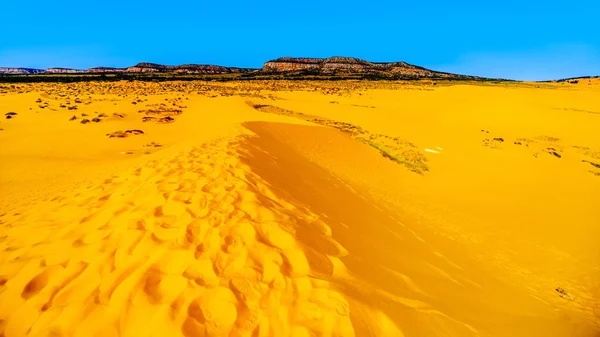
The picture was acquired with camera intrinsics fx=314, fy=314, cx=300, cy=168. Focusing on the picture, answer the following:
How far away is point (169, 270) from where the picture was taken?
2.82 meters

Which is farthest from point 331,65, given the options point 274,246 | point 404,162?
point 274,246

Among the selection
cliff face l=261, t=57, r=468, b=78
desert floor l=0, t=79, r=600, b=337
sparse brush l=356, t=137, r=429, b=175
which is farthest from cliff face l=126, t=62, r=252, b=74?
desert floor l=0, t=79, r=600, b=337

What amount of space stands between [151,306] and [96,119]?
1456 cm

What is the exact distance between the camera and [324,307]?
8.31 feet

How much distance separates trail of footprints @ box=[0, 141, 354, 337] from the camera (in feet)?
7.64

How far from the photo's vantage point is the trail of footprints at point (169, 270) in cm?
233

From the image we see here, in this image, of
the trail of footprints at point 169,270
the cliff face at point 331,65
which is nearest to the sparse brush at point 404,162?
the trail of footprints at point 169,270

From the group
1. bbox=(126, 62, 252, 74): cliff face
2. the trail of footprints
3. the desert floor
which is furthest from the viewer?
bbox=(126, 62, 252, 74): cliff face

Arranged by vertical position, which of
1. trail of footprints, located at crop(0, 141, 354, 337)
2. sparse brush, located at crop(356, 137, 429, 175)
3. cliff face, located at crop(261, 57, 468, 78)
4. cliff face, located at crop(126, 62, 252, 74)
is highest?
cliff face, located at crop(261, 57, 468, 78)

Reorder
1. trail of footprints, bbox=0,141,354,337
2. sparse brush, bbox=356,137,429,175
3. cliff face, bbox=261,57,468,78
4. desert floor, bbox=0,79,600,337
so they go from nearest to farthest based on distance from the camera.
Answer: trail of footprints, bbox=0,141,354,337 → desert floor, bbox=0,79,600,337 → sparse brush, bbox=356,137,429,175 → cliff face, bbox=261,57,468,78

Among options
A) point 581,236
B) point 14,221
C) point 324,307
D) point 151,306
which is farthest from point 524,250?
point 14,221

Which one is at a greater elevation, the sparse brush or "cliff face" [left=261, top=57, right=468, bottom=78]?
"cliff face" [left=261, top=57, right=468, bottom=78]

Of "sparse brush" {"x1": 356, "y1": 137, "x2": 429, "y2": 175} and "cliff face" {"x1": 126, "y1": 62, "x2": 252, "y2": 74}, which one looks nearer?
"sparse brush" {"x1": 356, "y1": 137, "x2": 429, "y2": 175}

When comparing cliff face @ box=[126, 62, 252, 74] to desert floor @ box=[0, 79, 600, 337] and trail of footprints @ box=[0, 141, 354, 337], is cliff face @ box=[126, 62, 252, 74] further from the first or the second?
trail of footprints @ box=[0, 141, 354, 337]
